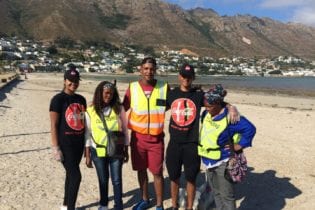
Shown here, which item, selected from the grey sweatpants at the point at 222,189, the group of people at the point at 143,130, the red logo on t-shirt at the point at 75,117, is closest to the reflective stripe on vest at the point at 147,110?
the group of people at the point at 143,130

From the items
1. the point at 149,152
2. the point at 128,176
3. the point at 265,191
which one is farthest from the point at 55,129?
the point at 265,191

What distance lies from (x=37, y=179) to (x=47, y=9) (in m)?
192

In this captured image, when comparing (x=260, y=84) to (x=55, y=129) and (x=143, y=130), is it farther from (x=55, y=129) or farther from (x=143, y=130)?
(x=55, y=129)

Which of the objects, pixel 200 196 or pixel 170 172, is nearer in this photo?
pixel 170 172

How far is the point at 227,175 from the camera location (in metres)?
4.68

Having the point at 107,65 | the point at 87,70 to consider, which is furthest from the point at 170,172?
the point at 107,65

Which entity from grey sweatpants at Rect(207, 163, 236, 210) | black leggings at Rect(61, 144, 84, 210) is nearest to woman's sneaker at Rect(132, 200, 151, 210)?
black leggings at Rect(61, 144, 84, 210)

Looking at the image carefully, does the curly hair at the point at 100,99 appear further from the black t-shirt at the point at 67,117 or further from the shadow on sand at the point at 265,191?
the shadow on sand at the point at 265,191

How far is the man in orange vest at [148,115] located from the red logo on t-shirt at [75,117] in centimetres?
59

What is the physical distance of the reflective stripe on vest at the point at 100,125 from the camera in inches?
203

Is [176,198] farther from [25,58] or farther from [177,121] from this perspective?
[25,58]

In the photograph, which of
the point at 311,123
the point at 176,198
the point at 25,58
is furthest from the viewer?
the point at 25,58

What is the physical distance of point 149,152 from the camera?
5.43m

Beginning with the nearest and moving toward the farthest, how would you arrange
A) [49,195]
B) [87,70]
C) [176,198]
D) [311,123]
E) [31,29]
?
[176,198] → [49,195] → [311,123] → [87,70] → [31,29]
